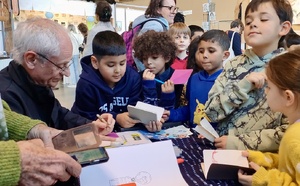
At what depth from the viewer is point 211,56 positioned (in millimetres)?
1688

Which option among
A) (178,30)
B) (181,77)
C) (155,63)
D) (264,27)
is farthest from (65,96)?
(264,27)

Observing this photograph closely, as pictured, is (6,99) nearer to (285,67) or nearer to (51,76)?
(51,76)

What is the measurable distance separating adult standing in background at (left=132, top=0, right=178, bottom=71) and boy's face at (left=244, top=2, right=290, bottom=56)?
3.82ft

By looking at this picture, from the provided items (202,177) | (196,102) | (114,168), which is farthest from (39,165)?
(196,102)

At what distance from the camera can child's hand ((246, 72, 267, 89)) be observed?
1.10 metres

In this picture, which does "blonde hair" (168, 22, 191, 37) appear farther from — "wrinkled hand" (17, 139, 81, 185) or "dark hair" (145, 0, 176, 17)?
"wrinkled hand" (17, 139, 81, 185)

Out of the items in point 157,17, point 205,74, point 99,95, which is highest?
point 157,17

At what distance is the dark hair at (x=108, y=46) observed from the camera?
167cm

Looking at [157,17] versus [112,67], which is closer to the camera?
[112,67]

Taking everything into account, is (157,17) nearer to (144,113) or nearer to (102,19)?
(102,19)

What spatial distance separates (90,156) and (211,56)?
1.07m

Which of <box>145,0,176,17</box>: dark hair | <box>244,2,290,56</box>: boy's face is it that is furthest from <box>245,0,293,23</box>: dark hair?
<box>145,0,176,17</box>: dark hair

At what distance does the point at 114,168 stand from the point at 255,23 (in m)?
0.76

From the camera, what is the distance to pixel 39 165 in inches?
28.7
